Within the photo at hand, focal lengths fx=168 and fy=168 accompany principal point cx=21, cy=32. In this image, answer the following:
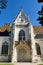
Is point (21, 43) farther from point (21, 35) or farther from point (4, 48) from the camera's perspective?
point (4, 48)

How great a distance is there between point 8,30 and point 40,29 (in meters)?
6.99

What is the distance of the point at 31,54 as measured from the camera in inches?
1219

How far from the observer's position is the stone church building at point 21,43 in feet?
103

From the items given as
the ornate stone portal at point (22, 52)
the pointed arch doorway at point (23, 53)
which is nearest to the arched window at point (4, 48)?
the ornate stone portal at point (22, 52)

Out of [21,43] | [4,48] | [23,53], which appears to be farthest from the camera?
[4,48]

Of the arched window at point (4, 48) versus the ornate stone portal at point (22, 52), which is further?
the arched window at point (4, 48)

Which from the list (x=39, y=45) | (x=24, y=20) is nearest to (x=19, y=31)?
(x=24, y=20)

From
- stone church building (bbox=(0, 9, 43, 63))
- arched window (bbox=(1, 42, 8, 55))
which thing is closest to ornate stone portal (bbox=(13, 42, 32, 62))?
stone church building (bbox=(0, 9, 43, 63))

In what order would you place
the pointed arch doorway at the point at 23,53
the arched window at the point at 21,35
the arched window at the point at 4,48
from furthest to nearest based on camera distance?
1. the arched window at the point at 21,35
2. the arched window at the point at 4,48
3. the pointed arch doorway at the point at 23,53

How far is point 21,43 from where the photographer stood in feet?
105

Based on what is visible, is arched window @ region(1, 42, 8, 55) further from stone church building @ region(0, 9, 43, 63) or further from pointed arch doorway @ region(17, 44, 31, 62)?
pointed arch doorway @ region(17, 44, 31, 62)

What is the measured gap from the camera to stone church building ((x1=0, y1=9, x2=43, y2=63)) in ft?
103

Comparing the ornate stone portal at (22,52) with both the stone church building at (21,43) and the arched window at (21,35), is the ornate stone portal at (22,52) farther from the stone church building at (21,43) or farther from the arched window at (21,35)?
the arched window at (21,35)

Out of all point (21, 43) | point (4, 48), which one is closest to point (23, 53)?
point (21, 43)
